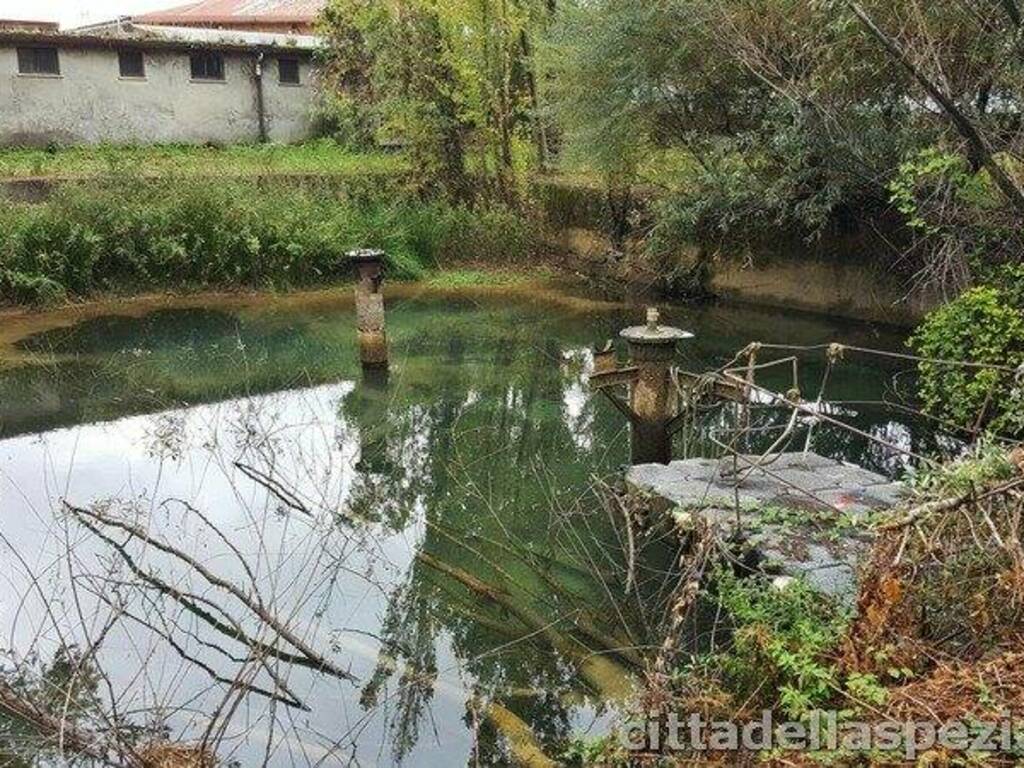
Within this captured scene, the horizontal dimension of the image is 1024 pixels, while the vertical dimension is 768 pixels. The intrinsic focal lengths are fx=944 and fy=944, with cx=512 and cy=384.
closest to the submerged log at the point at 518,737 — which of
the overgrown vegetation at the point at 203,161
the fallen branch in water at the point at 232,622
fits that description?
the fallen branch in water at the point at 232,622

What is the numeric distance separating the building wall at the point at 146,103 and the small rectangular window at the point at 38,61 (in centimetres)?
11

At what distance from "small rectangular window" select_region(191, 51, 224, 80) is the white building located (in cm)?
2

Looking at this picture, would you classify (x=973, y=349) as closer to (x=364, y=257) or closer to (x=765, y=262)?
(x=364, y=257)

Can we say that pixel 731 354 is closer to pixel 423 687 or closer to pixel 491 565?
pixel 491 565

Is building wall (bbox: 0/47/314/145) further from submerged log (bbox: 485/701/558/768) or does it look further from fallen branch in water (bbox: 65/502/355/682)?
submerged log (bbox: 485/701/558/768)

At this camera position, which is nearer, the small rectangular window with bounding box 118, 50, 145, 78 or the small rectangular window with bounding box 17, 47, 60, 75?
the small rectangular window with bounding box 17, 47, 60, 75

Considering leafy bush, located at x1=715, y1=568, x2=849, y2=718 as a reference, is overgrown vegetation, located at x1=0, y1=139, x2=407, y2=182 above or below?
above

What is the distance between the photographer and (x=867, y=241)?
12.9 m

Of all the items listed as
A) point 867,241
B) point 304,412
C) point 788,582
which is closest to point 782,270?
point 867,241

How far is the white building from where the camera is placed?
1906cm

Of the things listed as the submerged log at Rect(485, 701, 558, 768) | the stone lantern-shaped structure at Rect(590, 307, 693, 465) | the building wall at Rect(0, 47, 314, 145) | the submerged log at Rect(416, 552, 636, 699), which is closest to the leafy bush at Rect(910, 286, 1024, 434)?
the stone lantern-shaped structure at Rect(590, 307, 693, 465)

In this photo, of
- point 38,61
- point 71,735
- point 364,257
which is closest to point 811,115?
point 364,257

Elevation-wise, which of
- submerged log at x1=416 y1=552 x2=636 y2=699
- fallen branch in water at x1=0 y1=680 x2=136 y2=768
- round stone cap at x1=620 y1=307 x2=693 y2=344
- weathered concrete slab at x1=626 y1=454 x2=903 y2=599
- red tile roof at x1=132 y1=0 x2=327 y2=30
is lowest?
submerged log at x1=416 y1=552 x2=636 y2=699

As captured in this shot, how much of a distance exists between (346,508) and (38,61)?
1644 cm
